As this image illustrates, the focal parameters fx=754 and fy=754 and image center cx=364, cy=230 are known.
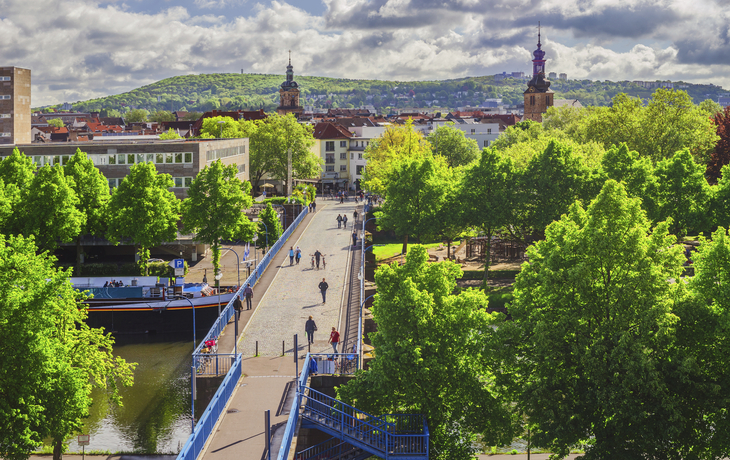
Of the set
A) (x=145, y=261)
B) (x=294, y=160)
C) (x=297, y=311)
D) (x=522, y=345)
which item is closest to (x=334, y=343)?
(x=297, y=311)

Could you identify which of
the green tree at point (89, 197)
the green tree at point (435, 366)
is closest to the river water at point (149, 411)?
the green tree at point (435, 366)

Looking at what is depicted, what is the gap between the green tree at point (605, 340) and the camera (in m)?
22.8

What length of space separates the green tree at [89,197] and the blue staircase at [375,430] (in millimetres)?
35952

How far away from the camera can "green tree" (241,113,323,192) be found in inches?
4437

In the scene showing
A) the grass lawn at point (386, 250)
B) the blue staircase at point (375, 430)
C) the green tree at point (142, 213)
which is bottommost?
the grass lawn at point (386, 250)

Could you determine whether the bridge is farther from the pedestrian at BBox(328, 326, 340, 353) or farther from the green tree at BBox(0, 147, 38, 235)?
the green tree at BBox(0, 147, 38, 235)

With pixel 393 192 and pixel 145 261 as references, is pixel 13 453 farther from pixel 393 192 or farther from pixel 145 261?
pixel 393 192

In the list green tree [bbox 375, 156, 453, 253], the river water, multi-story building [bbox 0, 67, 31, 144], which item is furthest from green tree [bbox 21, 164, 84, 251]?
multi-story building [bbox 0, 67, 31, 144]

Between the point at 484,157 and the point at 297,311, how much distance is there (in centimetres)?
2651

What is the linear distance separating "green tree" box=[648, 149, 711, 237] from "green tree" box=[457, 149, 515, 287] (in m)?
11.0

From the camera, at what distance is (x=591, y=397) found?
2364cm

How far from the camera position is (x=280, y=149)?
113m

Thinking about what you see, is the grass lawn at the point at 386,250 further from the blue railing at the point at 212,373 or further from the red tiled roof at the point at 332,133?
the red tiled roof at the point at 332,133

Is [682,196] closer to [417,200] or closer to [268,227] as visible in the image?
[417,200]
